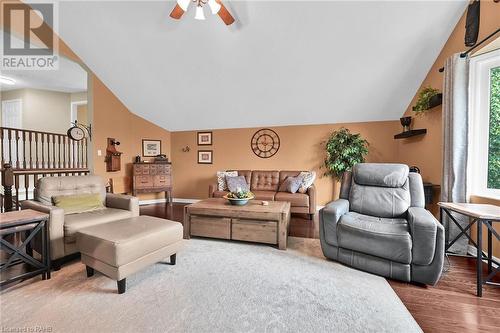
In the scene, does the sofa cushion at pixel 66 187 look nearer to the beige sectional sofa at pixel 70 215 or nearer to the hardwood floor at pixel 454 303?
the beige sectional sofa at pixel 70 215

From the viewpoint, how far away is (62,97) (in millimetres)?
6168

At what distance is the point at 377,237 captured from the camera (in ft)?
6.56

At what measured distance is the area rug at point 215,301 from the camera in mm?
1427

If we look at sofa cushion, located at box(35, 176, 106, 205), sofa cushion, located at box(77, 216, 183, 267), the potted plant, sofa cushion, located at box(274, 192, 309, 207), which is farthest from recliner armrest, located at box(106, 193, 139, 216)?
the potted plant

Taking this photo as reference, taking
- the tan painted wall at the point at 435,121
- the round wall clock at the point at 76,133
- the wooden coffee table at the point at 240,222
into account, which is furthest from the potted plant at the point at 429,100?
the round wall clock at the point at 76,133

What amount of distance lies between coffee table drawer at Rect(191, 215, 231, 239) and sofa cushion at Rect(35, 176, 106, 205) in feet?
4.17

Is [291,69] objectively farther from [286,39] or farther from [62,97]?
[62,97]

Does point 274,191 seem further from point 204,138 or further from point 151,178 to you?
point 151,178

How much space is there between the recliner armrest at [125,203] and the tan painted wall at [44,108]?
16.6 ft

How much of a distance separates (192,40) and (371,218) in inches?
145

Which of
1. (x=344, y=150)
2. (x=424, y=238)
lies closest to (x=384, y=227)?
(x=424, y=238)

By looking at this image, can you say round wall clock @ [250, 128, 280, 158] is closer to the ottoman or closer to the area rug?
the area rug

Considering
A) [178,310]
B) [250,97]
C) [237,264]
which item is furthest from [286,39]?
[178,310]

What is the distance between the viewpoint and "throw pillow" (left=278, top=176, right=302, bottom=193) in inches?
173
